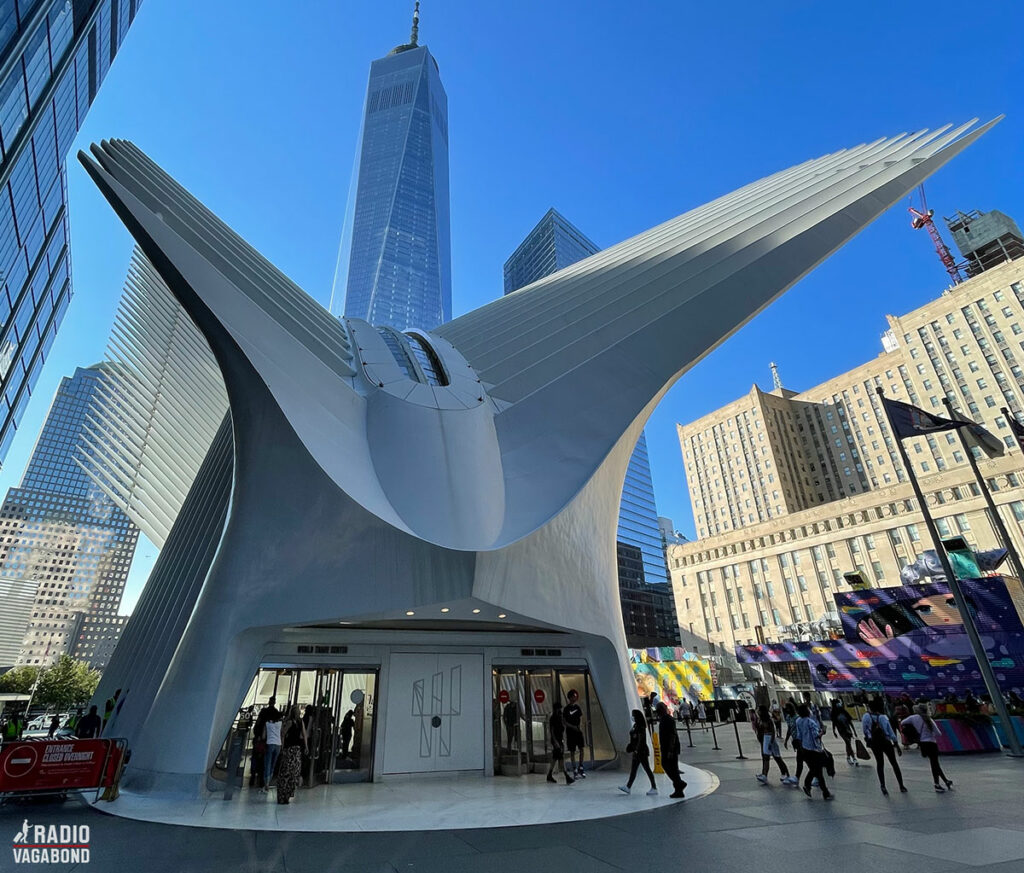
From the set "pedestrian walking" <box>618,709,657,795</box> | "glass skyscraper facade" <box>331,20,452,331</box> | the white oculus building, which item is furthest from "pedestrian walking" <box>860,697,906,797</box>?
"glass skyscraper facade" <box>331,20,452,331</box>

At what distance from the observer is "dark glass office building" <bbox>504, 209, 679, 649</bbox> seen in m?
107

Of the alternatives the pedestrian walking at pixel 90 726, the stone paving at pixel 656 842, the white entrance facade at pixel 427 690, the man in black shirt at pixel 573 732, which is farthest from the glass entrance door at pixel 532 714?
the pedestrian walking at pixel 90 726

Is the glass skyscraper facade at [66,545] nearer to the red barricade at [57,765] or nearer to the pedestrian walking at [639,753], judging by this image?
the red barricade at [57,765]

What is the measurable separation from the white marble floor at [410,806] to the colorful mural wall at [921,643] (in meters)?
18.4

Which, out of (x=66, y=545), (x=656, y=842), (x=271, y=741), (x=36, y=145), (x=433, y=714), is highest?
(x=66, y=545)

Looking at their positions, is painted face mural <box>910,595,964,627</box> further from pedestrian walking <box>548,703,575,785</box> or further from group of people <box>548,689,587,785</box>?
pedestrian walking <box>548,703,575,785</box>

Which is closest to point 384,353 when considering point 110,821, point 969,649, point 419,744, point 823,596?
point 419,744

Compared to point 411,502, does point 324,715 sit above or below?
below

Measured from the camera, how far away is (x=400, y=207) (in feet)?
511

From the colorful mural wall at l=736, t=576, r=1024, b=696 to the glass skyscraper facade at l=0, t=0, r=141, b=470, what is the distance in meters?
44.6

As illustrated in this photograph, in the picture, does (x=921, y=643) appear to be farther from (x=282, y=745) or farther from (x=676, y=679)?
(x=282, y=745)

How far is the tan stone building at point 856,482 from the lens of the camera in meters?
63.0

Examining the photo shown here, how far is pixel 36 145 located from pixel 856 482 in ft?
381

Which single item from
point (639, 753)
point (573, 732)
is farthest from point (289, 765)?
point (639, 753)
